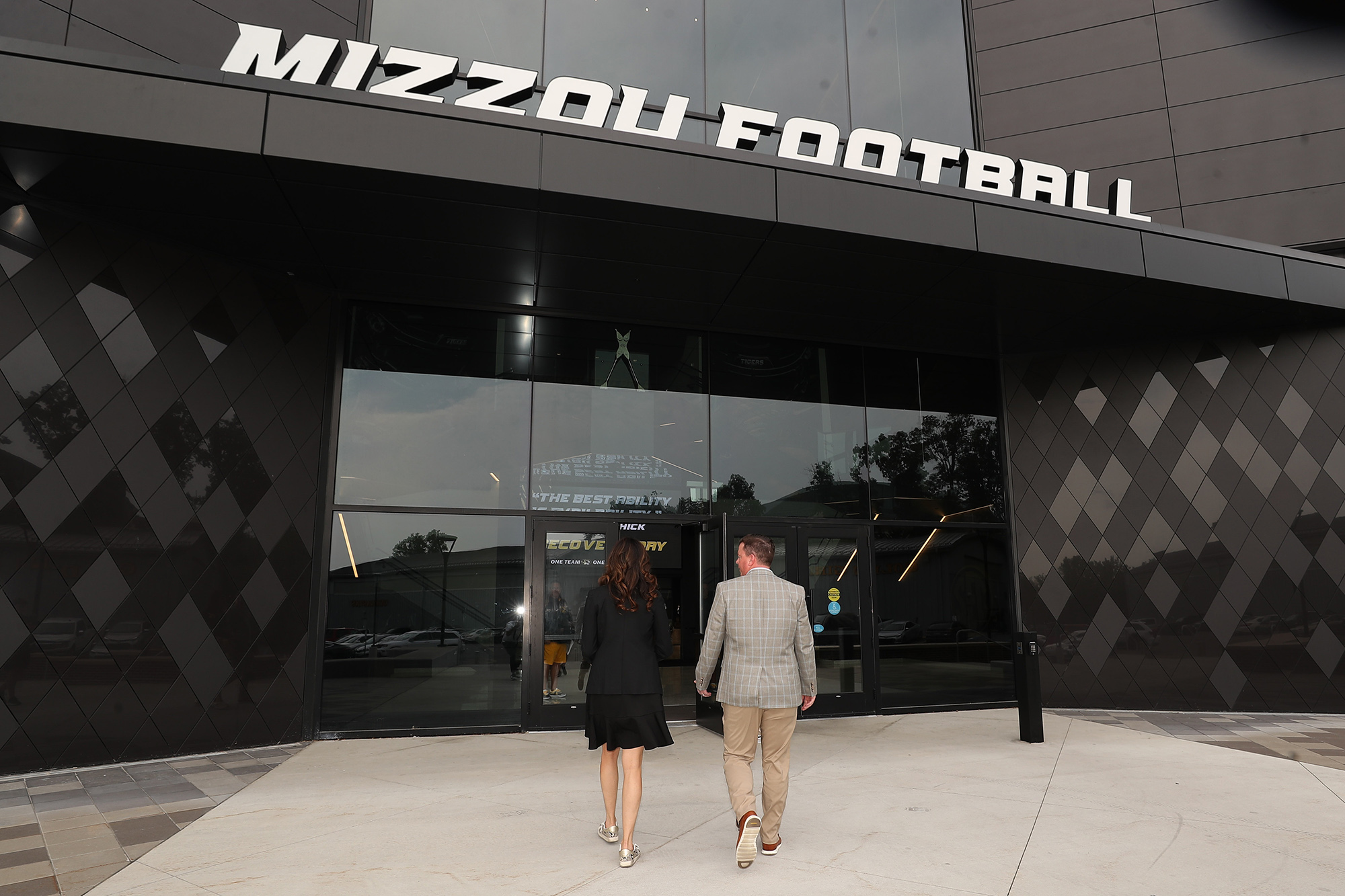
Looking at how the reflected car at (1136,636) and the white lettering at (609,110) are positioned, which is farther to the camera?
the reflected car at (1136,636)

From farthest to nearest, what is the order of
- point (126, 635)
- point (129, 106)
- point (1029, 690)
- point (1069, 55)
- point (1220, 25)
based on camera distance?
point (1069, 55) → point (1220, 25) → point (1029, 690) → point (126, 635) → point (129, 106)

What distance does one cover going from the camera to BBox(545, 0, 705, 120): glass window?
31.1 feet

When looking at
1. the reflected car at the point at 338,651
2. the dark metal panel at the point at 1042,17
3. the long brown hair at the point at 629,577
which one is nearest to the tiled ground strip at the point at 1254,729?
the long brown hair at the point at 629,577

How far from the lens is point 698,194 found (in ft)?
21.8

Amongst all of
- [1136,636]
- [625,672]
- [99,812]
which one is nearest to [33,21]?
[99,812]

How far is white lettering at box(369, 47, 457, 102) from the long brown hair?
5.04 m

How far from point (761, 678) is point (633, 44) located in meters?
8.41

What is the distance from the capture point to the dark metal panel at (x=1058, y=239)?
7.43 m

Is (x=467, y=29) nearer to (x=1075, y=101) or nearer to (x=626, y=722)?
(x=1075, y=101)

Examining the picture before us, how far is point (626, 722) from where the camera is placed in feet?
13.4

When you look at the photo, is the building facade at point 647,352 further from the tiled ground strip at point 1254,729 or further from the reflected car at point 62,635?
the tiled ground strip at point 1254,729

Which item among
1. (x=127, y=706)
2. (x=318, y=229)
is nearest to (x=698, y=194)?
(x=318, y=229)

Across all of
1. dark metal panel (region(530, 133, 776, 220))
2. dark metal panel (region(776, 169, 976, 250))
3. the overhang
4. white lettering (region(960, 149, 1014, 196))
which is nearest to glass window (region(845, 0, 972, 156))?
white lettering (region(960, 149, 1014, 196))

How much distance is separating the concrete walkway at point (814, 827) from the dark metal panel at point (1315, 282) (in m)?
5.23
